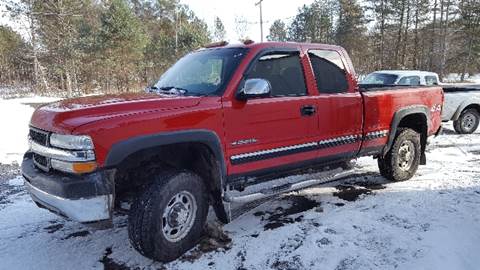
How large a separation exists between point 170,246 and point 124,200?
2.25 feet

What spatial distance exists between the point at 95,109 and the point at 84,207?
2.67ft

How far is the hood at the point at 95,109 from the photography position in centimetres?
349

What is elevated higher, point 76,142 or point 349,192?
point 76,142

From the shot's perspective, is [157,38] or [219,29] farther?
[219,29]

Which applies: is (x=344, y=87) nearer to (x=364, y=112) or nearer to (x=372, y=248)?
(x=364, y=112)

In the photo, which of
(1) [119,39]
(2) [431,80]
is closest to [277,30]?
(1) [119,39]

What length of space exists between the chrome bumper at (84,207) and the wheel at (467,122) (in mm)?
10552

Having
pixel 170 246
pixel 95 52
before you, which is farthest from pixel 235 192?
pixel 95 52

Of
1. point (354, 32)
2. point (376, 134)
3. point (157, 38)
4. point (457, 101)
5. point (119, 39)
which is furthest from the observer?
point (354, 32)

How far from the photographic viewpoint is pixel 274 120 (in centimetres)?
452

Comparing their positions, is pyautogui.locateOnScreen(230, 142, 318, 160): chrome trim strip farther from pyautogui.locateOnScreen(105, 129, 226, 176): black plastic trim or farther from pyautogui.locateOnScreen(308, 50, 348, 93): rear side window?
pyautogui.locateOnScreen(308, 50, 348, 93): rear side window

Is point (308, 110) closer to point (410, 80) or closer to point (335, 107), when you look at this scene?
point (335, 107)

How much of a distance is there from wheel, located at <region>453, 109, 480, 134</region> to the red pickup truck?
22.5 ft

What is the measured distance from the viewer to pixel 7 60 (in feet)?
110
